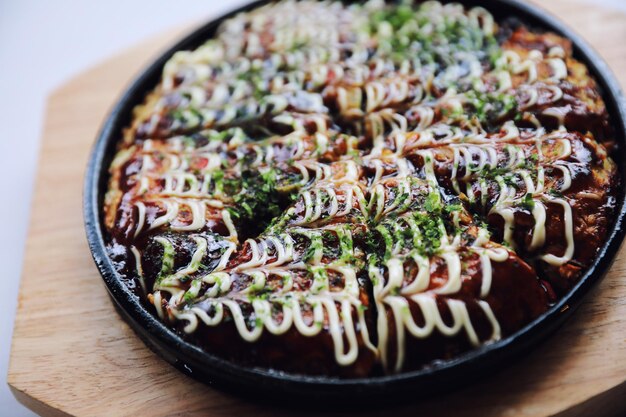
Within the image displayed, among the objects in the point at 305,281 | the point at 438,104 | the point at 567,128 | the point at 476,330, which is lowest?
the point at 305,281

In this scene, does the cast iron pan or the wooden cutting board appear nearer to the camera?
the cast iron pan

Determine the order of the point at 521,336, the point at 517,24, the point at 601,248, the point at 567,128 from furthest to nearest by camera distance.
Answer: the point at 517,24 → the point at 567,128 → the point at 601,248 → the point at 521,336

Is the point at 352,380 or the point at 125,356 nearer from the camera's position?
the point at 352,380

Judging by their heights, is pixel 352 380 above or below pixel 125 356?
above

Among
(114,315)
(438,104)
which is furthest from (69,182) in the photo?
(438,104)

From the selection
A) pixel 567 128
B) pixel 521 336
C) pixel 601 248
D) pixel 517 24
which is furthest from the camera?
pixel 517 24

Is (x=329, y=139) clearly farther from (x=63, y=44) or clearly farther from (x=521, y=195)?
(x=63, y=44)

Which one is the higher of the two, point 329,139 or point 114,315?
point 329,139

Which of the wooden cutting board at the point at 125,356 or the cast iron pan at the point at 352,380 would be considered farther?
the wooden cutting board at the point at 125,356
